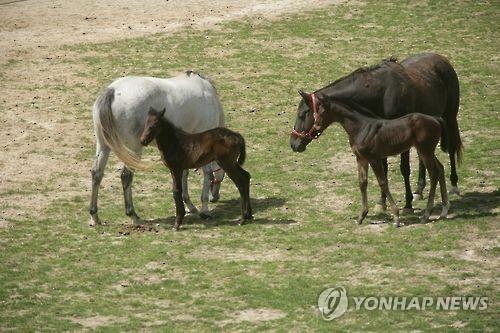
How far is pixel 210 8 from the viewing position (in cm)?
2602

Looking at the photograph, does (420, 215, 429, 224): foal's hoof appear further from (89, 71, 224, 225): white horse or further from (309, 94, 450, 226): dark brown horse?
(89, 71, 224, 225): white horse

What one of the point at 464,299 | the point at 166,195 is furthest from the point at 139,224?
the point at 464,299

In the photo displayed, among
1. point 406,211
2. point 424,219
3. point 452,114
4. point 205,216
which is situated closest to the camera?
point 424,219

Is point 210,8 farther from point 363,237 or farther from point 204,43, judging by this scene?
point 363,237

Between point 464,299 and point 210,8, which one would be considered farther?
point 210,8

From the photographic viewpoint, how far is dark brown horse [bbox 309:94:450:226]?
13.8m

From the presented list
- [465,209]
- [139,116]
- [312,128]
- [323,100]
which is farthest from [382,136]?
[139,116]

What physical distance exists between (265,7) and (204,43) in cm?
297

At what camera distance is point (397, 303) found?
11398 mm

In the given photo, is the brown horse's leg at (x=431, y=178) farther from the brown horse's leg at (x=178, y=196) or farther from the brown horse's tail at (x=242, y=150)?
the brown horse's leg at (x=178, y=196)

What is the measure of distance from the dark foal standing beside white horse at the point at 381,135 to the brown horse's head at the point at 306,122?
14mm

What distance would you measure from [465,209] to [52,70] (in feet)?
35.9

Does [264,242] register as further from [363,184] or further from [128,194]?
[128,194]

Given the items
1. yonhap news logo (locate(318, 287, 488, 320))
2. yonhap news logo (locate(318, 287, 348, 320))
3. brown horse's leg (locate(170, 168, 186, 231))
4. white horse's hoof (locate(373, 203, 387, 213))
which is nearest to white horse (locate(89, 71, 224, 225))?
brown horse's leg (locate(170, 168, 186, 231))
